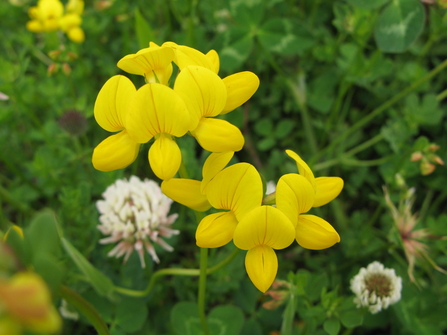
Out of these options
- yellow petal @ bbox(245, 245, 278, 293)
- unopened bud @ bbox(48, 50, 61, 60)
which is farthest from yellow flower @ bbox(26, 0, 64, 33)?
yellow petal @ bbox(245, 245, 278, 293)

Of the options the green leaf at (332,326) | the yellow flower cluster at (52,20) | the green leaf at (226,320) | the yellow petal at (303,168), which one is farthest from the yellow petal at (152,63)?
the yellow flower cluster at (52,20)

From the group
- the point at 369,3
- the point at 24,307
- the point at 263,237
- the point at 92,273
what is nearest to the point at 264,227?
the point at 263,237

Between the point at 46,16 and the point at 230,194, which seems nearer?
the point at 230,194

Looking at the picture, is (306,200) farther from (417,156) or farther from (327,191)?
(417,156)

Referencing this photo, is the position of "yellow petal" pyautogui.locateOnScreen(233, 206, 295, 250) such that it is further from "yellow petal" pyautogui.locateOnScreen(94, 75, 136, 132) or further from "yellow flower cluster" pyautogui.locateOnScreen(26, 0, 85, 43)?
"yellow flower cluster" pyautogui.locateOnScreen(26, 0, 85, 43)

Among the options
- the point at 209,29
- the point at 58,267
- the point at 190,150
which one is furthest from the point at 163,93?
the point at 209,29

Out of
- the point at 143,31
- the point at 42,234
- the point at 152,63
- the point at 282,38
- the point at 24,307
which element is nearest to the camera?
the point at 24,307

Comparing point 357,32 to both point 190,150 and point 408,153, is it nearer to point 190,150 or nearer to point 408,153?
point 408,153

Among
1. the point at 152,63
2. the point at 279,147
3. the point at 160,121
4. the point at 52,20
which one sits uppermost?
the point at 152,63
